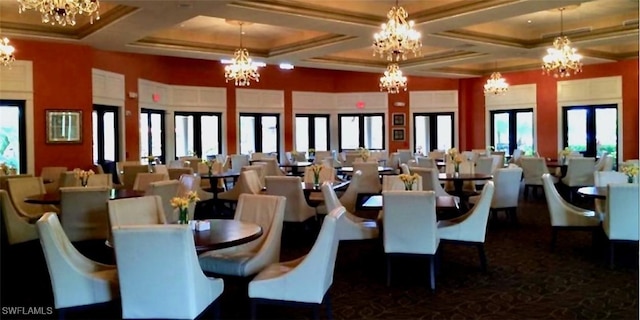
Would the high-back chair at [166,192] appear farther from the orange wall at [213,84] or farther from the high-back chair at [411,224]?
the orange wall at [213,84]

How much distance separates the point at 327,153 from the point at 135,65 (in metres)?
5.54

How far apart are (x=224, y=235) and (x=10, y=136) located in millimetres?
7779

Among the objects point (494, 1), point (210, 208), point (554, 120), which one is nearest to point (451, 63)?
point (554, 120)

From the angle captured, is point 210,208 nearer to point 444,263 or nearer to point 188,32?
point 188,32

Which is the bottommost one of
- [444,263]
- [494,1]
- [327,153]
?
[444,263]

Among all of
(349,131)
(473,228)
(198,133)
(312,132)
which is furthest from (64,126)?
(349,131)

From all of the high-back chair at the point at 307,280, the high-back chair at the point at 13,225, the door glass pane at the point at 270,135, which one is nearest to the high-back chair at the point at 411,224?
the high-back chair at the point at 307,280

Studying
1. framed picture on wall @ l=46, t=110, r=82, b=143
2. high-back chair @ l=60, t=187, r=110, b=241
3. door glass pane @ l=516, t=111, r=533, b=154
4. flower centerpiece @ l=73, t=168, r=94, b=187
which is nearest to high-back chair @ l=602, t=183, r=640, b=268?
high-back chair @ l=60, t=187, r=110, b=241

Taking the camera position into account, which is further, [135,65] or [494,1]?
[135,65]

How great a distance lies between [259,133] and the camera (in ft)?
54.2

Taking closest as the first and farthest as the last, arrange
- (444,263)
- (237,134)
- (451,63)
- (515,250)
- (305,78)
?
(444,263)
(515,250)
(451,63)
(237,134)
(305,78)

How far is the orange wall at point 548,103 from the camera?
45.0 feet

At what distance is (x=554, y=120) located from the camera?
1527 centimetres

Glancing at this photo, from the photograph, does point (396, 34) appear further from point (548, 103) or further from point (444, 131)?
point (444, 131)
